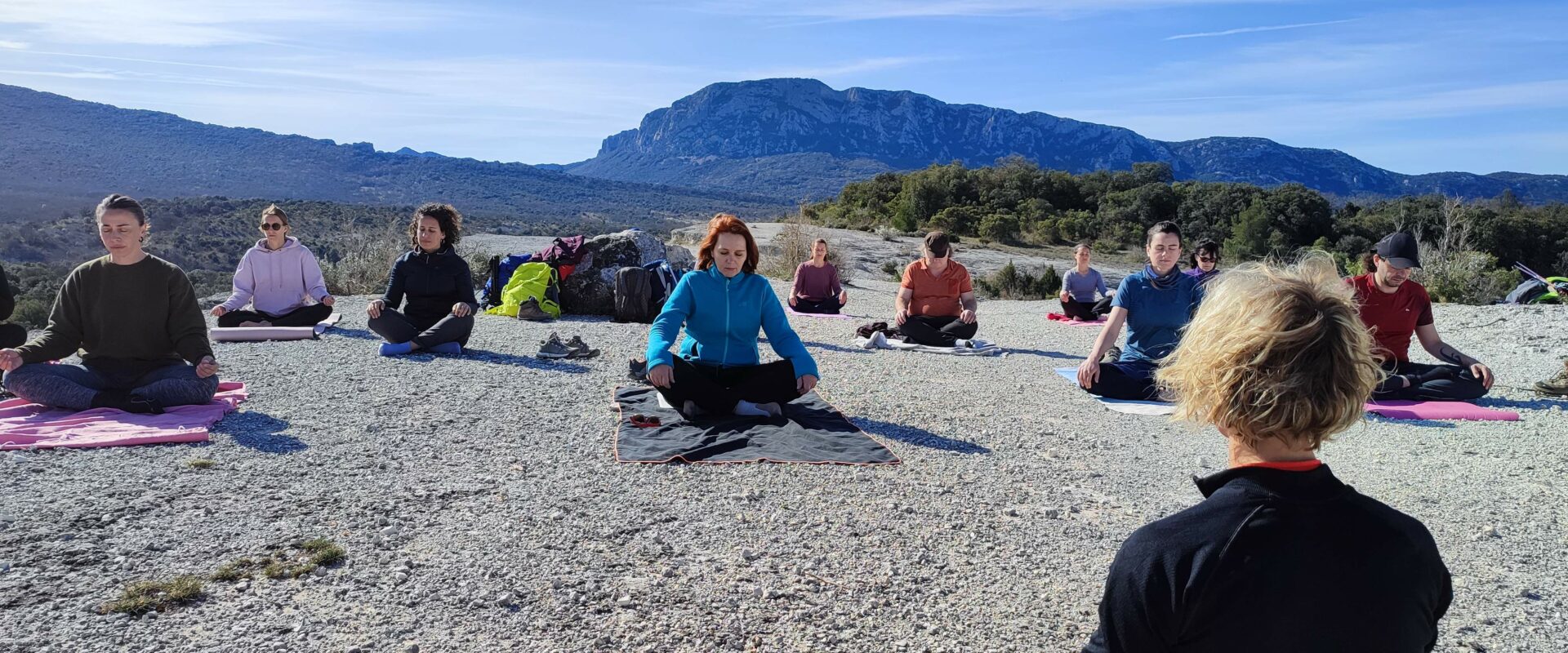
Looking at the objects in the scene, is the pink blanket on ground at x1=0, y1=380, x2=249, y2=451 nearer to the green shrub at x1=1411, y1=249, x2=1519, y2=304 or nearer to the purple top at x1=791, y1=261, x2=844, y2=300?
the purple top at x1=791, y1=261, x2=844, y2=300

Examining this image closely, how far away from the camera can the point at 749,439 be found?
537 centimetres

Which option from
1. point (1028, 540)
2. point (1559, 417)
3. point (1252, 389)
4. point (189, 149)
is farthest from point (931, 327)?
point (189, 149)

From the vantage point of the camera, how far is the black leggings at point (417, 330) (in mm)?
8148

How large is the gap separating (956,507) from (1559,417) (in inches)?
190

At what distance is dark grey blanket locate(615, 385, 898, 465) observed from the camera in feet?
16.4

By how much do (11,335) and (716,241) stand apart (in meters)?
4.67

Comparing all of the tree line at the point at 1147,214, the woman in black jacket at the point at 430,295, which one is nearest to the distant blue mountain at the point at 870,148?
the tree line at the point at 1147,214

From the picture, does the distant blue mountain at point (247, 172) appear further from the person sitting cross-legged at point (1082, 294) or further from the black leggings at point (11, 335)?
the black leggings at point (11, 335)

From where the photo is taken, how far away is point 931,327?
31.0 ft

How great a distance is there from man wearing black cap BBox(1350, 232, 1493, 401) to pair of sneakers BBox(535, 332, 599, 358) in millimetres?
5827

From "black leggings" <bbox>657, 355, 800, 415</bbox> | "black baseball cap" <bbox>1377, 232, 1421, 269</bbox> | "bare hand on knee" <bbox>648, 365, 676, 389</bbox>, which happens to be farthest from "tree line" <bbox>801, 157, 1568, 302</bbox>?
"bare hand on knee" <bbox>648, 365, 676, 389</bbox>

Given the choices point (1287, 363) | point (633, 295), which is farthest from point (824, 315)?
point (1287, 363)

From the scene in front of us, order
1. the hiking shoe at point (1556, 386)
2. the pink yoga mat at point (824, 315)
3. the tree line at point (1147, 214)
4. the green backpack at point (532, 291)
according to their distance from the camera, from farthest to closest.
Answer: the tree line at point (1147, 214) → the pink yoga mat at point (824, 315) → the green backpack at point (532, 291) → the hiking shoe at point (1556, 386)

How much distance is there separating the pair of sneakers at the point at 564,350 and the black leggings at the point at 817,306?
3.73 meters
